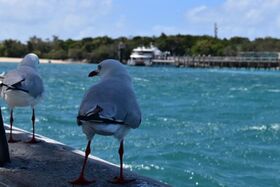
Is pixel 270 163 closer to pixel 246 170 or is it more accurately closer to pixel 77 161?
pixel 246 170

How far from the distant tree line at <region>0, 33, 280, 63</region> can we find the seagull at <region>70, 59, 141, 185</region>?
14016 cm

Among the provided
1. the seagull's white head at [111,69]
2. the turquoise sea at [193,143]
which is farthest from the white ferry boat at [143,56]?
the seagull's white head at [111,69]

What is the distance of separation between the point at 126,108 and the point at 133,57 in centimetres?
13882

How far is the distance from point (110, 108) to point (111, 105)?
0.19 ft

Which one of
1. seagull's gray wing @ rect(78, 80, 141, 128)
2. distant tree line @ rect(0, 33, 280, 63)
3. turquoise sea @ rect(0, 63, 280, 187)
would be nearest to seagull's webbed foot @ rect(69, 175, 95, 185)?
seagull's gray wing @ rect(78, 80, 141, 128)

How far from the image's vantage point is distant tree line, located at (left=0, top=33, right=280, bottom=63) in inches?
6176

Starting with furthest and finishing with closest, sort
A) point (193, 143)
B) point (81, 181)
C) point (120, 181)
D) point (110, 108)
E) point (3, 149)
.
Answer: point (193, 143) → point (3, 149) → point (120, 181) → point (81, 181) → point (110, 108)

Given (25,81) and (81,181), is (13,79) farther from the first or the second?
(81,181)

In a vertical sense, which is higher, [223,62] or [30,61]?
[30,61]

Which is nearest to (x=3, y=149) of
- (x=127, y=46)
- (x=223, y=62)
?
(x=223, y=62)

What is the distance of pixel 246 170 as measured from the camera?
13594 mm

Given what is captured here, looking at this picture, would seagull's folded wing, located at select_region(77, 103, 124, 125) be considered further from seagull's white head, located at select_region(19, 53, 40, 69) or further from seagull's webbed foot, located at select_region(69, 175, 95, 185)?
seagull's white head, located at select_region(19, 53, 40, 69)

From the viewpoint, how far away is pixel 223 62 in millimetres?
132125

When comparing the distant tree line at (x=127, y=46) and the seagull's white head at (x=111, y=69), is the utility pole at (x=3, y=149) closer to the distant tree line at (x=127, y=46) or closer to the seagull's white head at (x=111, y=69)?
the seagull's white head at (x=111, y=69)
